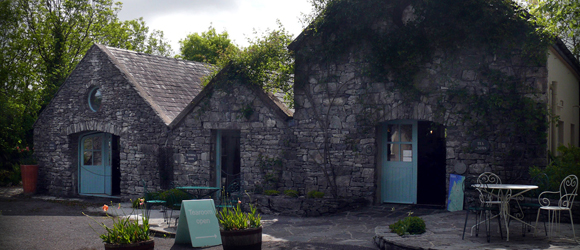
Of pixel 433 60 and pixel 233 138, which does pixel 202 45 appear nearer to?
pixel 233 138

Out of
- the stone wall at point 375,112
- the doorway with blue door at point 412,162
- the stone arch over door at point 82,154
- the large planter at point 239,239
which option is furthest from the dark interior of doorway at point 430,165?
the stone arch over door at point 82,154

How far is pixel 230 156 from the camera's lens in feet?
46.4

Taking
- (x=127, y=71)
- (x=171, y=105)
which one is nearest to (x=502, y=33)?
(x=171, y=105)

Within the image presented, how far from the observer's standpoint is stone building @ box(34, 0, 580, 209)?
10320mm

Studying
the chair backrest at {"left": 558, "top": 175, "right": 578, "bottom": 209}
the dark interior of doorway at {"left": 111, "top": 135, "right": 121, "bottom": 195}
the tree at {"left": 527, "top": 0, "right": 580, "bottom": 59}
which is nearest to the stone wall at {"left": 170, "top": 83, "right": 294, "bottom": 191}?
the dark interior of doorway at {"left": 111, "top": 135, "right": 121, "bottom": 195}

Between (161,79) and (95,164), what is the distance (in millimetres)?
3485

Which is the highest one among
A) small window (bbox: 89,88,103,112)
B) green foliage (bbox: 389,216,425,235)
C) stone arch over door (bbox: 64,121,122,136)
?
small window (bbox: 89,88,103,112)

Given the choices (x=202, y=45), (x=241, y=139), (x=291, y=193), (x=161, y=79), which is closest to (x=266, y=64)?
(x=241, y=139)

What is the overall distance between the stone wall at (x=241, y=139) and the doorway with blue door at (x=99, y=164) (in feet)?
11.0

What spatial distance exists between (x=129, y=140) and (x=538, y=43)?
10775 millimetres

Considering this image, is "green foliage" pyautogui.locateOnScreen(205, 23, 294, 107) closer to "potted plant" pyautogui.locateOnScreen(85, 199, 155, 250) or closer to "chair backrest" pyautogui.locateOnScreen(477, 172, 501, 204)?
"chair backrest" pyautogui.locateOnScreen(477, 172, 501, 204)

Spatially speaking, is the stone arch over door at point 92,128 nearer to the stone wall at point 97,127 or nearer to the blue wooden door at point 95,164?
the stone wall at point 97,127

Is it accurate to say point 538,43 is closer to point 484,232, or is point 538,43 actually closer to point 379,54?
point 379,54

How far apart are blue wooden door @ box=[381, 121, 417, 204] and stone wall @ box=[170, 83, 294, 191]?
6.78ft
